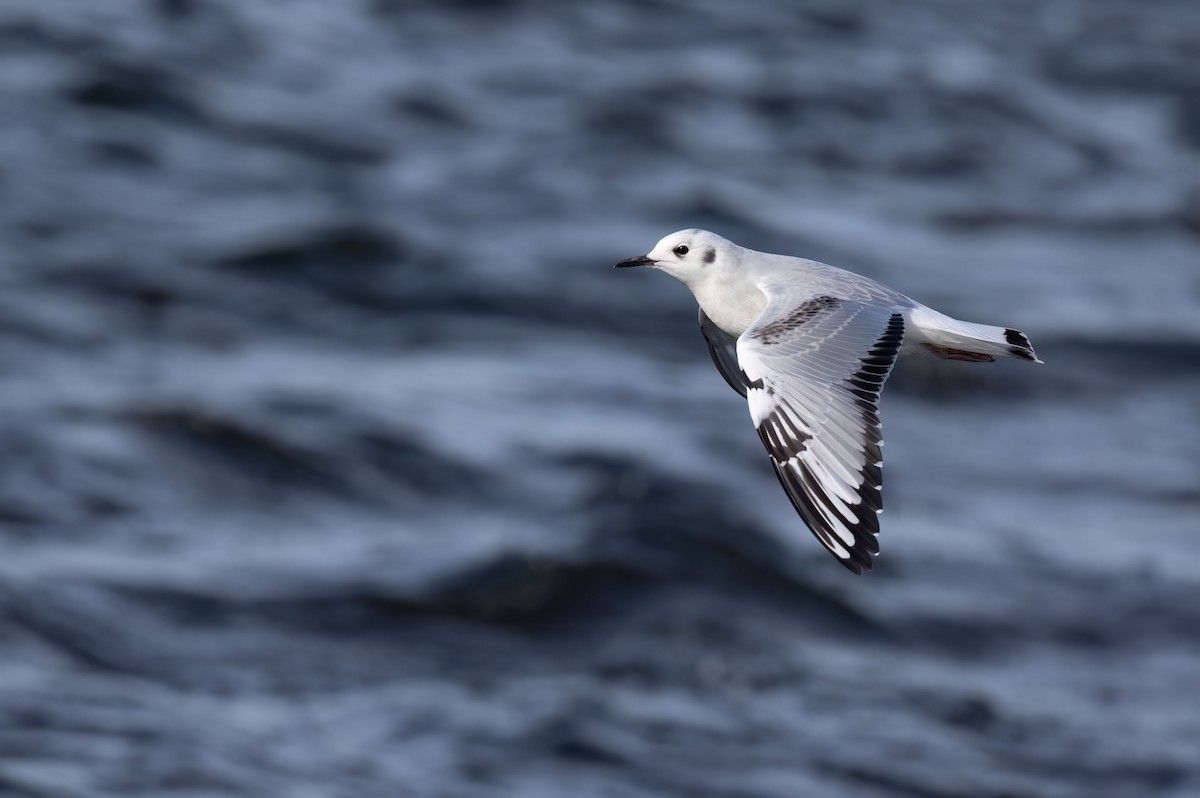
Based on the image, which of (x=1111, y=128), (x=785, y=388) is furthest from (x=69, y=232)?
(x=785, y=388)

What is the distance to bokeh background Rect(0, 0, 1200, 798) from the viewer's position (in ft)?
58.6

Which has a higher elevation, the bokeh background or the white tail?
the bokeh background

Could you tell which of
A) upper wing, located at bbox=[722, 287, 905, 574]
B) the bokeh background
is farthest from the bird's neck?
the bokeh background

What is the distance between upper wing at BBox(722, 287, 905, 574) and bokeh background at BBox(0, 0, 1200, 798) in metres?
11.1

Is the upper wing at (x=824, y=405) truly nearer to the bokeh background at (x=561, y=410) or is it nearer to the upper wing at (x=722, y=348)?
the upper wing at (x=722, y=348)

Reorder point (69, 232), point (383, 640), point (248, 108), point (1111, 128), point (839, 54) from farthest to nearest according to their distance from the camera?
1. point (839, 54)
2. point (1111, 128)
3. point (248, 108)
4. point (69, 232)
5. point (383, 640)

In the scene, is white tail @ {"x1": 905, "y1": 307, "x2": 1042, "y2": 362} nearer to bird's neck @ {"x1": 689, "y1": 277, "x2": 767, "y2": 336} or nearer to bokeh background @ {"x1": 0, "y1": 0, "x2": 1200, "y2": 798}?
bird's neck @ {"x1": 689, "y1": 277, "x2": 767, "y2": 336}

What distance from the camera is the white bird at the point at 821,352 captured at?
562 centimetres

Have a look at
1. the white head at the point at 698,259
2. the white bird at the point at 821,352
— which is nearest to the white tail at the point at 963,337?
the white bird at the point at 821,352

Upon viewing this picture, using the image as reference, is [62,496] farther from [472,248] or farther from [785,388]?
[785,388]

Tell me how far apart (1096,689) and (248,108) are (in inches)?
726

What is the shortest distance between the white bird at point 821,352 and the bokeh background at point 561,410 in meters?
10.7

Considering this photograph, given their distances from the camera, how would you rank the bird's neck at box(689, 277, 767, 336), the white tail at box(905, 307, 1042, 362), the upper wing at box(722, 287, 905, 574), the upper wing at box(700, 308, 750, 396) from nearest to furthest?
the upper wing at box(722, 287, 905, 574), the white tail at box(905, 307, 1042, 362), the bird's neck at box(689, 277, 767, 336), the upper wing at box(700, 308, 750, 396)

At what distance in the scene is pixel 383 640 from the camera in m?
18.7
